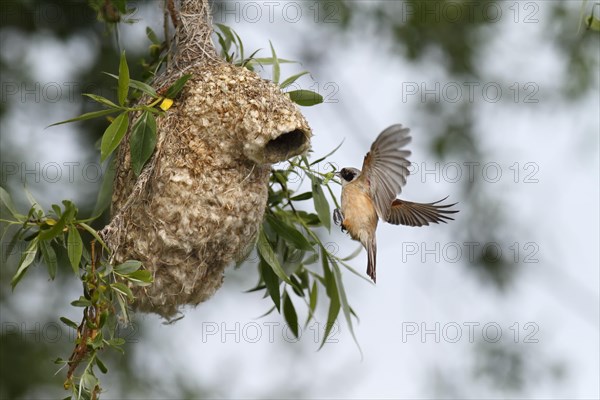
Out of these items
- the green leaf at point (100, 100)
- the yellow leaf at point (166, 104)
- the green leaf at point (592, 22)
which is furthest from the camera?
the yellow leaf at point (166, 104)

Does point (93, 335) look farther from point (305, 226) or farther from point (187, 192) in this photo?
point (305, 226)

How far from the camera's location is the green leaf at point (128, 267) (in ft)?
9.57

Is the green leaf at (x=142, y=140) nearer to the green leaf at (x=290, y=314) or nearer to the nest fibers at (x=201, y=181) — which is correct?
the nest fibers at (x=201, y=181)

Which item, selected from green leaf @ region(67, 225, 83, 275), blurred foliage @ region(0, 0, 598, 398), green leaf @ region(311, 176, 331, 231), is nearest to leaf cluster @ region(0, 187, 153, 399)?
green leaf @ region(67, 225, 83, 275)

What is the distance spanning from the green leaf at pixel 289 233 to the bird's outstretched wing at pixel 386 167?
26 cm

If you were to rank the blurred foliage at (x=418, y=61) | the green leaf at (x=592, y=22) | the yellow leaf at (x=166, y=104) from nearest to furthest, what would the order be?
the green leaf at (x=592, y=22), the yellow leaf at (x=166, y=104), the blurred foliage at (x=418, y=61)

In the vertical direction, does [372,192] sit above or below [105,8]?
below

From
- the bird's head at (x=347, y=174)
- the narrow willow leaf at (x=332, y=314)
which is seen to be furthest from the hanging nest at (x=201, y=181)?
the narrow willow leaf at (x=332, y=314)

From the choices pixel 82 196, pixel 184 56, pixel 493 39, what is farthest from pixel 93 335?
pixel 493 39

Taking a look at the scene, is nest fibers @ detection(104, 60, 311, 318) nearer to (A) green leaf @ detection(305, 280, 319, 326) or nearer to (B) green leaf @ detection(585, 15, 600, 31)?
(A) green leaf @ detection(305, 280, 319, 326)

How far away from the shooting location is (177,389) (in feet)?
17.1

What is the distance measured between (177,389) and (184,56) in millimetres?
2267

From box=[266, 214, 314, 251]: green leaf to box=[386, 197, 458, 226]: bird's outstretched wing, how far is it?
0.99ft

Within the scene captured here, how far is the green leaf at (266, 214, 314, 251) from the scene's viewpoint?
3.43 metres
